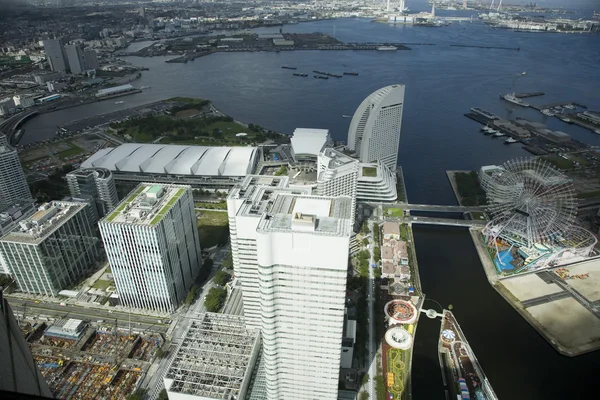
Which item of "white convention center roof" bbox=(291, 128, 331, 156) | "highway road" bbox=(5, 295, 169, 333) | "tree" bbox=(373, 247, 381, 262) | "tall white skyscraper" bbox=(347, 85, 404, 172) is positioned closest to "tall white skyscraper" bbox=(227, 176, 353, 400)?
"highway road" bbox=(5, 295, 169, 333)

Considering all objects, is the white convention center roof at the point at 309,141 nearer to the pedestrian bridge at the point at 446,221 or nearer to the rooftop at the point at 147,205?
the pedestrian bridge at the point at 446,221

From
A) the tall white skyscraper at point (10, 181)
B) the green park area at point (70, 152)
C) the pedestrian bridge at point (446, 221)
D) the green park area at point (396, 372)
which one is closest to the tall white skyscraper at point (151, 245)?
the tall white skyscraper at point (10, 181)

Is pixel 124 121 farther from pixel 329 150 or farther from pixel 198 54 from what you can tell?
pixel 198 54

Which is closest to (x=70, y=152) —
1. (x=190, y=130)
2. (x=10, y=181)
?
(x=190, y=130)

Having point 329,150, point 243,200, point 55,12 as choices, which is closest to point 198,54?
point 55,12

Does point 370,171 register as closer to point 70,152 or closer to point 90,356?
point 90,356

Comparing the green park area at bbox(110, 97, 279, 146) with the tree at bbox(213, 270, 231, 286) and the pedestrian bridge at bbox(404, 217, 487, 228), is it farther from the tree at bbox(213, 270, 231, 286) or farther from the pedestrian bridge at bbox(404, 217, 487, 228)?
the tree at bbox(213, 270, 231, 286)
